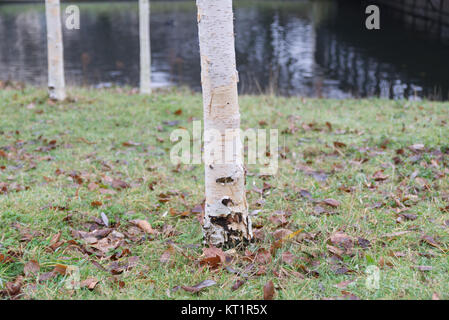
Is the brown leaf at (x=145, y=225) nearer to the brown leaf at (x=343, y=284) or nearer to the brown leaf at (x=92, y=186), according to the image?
the brown leaf at (x=92, y=186)

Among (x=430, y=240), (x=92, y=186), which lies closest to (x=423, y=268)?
(x=430, y=240)

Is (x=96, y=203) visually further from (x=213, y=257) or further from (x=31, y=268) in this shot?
(x=213, y=257)

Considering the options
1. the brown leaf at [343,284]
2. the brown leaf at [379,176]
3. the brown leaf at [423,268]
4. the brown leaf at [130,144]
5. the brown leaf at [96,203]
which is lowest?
the brown leaf at [343,284]

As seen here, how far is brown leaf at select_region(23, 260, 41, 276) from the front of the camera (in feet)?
9.22

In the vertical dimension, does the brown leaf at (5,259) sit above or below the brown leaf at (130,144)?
below

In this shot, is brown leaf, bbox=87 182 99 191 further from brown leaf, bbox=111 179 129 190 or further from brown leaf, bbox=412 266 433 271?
brown leaf, bbox=412 266 433 271

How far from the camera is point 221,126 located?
2955 mm

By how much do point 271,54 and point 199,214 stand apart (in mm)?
16371

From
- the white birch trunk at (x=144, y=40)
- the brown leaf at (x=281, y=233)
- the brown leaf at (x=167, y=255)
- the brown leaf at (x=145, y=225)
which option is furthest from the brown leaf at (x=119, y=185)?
the white birch trunk at (x=144, y=40)

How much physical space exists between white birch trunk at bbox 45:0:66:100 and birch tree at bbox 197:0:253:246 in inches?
222

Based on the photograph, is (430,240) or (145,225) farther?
(145,225)

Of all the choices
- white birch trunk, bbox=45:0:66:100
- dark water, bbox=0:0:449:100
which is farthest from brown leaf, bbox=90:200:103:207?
dark water, bbox=0:0:449:100

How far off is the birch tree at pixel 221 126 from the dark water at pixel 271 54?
6924 mm

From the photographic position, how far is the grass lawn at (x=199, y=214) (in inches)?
106
